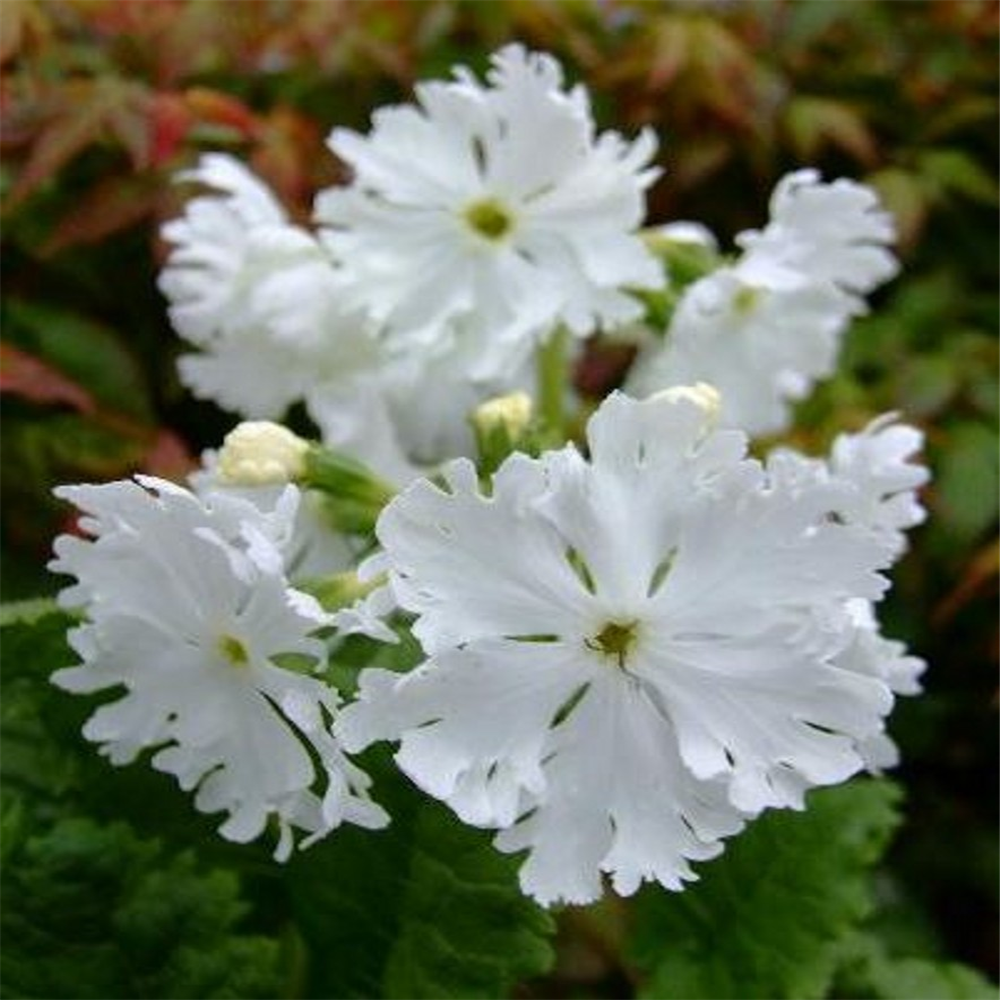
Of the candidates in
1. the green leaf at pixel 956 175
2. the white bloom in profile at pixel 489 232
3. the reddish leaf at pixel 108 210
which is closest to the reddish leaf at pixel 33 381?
the reddish leaf at pixel 108 210

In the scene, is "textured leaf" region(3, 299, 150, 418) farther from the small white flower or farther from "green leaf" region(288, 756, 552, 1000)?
the small white flower

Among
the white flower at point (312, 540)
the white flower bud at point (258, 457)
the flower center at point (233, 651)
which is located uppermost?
the white flower bud at point (258, 457)

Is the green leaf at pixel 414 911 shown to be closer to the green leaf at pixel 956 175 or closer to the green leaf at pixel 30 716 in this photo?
the green leaf at pixel 30 716

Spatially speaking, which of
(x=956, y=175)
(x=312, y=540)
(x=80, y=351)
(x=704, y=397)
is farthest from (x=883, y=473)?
(x=956, y=175)

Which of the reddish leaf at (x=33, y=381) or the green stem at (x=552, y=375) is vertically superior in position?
the green stem at (x=552, y=375)

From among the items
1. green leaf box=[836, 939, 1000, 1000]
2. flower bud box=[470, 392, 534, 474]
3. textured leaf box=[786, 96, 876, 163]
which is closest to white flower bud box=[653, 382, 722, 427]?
flower bud box=[470, 392, 534, 474]

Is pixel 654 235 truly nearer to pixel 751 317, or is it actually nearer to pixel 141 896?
pixel 751 317

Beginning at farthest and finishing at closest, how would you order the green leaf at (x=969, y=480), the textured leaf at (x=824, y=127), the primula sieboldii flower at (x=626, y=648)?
the textured leaf at (x=824, y=127), the green leaf at (x=969, y=480), the primula sieboldii flower at (x=626, y=648)
